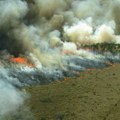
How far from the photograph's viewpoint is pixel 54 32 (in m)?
116

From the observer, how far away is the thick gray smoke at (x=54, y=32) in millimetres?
93500

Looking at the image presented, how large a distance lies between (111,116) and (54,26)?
54.6m

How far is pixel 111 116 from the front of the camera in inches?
2594

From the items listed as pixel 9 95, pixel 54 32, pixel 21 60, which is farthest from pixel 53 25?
pixel 9 95

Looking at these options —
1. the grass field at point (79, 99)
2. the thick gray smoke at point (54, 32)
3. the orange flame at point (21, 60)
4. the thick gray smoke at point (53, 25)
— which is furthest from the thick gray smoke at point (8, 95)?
the thick gray smoke at point (53, 25)

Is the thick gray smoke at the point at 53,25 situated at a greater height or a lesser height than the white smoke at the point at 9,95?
greater

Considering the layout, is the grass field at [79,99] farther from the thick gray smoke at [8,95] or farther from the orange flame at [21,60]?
the orange flame at [21,60]

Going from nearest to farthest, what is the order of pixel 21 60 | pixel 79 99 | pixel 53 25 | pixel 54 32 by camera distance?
1. pixel 79 99
2. pixel 21 60
3. pixel 54 32
4. pixel 53 25

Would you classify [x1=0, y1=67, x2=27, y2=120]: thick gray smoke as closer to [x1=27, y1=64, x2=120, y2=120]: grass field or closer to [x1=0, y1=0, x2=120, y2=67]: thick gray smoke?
[x1=27, y1=64, x2=120, y2=120]: grass field

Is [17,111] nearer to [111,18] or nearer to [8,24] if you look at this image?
[8,24]

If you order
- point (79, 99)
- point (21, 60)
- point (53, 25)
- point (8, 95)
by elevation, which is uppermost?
point (53, 25)

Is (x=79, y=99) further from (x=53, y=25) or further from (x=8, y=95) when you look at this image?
(x=53, y=25)

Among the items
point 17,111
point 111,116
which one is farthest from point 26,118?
point 111,116

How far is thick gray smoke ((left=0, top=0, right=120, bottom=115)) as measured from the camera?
3681 inches
